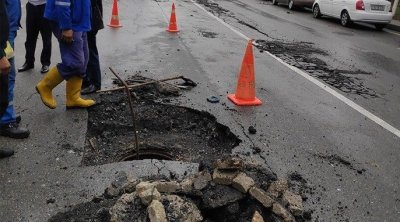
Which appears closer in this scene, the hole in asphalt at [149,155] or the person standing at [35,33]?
the hole in asphalt at [149,155]

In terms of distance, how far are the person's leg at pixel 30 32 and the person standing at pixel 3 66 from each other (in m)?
2.71

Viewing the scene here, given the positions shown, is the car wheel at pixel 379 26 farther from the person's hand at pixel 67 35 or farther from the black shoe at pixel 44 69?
the person's hand at pixel 67 35

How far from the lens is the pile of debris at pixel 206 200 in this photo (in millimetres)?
2824

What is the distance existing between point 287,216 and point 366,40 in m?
11.6

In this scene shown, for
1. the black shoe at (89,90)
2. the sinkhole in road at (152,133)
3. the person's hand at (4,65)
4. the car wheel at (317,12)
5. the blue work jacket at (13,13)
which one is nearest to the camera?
the person's hand at (4,65)

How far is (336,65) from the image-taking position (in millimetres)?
8906

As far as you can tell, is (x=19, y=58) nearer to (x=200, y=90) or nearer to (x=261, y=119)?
(x=200, y=90)

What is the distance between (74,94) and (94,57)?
865 mm

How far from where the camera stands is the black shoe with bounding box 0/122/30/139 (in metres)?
4.24

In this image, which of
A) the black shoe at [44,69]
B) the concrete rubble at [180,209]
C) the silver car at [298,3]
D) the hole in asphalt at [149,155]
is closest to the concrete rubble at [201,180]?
the concrete rubble at [180,209]

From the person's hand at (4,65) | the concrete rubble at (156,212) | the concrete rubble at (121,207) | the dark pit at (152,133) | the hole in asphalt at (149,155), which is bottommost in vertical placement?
the hole in asphalt at (149,155)

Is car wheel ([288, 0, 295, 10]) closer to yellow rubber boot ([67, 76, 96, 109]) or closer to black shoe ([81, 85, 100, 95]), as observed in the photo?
black shoe ([81, 85, 100, 95])

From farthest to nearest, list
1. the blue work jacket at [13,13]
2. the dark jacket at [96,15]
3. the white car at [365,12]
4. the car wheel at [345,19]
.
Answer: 1. the car wheel at [345,19]
2. the white car at [365,12]
3. the dark jacket at [96,15]
4. the blue work jacket at [13,13]

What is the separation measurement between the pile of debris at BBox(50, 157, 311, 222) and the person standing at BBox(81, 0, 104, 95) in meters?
2.83
